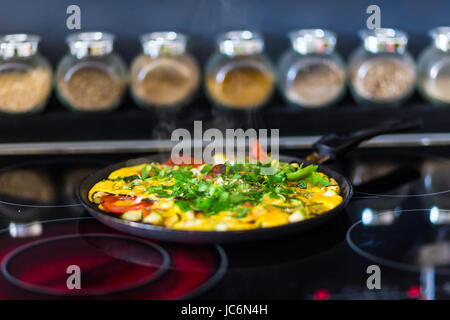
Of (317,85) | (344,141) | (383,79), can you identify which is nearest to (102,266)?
(344,141)

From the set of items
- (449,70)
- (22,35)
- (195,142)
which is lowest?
(195,142)

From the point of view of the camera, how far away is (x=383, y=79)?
184 cm

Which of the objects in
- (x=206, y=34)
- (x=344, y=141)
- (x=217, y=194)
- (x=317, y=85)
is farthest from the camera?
(x=206, y=34)

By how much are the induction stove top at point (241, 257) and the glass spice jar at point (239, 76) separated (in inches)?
22.0

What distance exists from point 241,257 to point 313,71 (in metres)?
0.94

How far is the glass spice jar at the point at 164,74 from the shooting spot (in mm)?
1794

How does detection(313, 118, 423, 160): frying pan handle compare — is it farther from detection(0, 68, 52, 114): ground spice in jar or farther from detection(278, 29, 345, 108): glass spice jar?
detection(0, 68, 52, 114): ground spice in jar

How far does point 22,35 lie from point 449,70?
1.31 meters

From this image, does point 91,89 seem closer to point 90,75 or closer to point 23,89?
point 90,75

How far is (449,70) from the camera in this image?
1830mm

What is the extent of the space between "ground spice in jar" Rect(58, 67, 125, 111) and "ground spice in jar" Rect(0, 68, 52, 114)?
6 centimetres

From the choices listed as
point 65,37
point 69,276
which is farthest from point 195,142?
point 69,276

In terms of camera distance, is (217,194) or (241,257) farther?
(217,194)
